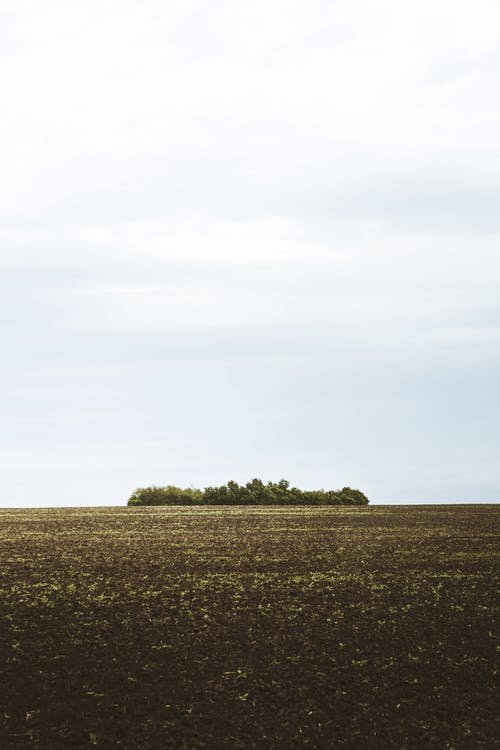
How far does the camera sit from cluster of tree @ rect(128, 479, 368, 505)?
2827 centimetres

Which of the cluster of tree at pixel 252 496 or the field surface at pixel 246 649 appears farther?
the cluster of tree at pixel 252 496

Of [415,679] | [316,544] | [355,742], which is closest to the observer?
[355,742]

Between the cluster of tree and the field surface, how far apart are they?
54.7ft

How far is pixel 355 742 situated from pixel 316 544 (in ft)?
24.5

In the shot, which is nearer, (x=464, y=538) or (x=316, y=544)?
(x=316, y=544)

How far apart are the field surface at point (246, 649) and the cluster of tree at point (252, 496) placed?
16672 millimetres

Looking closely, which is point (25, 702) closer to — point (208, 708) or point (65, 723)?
point (65, 723)

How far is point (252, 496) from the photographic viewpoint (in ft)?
93.4

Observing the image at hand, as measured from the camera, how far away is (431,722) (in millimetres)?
5715

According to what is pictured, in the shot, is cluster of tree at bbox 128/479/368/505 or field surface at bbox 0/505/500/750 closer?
field surface at bbox 0/505/500/750

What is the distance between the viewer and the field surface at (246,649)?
18.1 feet

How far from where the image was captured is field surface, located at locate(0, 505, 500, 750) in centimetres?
553

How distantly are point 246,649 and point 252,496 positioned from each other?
21759 millimetres

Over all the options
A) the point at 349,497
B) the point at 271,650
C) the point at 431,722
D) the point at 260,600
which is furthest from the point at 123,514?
the point at 431,722
